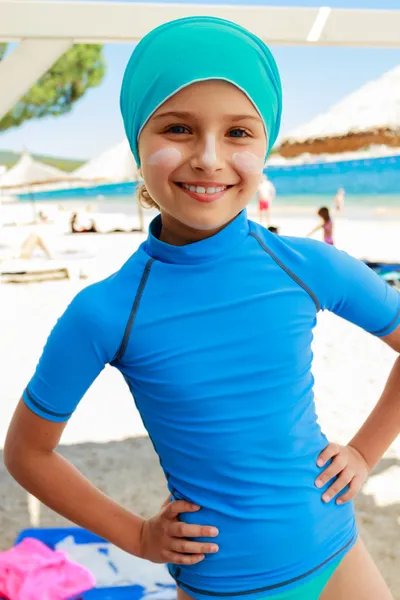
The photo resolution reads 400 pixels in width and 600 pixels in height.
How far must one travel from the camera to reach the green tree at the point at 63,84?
2219 centimetres

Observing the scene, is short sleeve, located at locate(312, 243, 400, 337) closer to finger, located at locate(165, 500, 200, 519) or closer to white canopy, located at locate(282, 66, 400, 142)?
finger, located at locate(165, 500, 200, 519)

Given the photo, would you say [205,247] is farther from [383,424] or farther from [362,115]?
[362,115]

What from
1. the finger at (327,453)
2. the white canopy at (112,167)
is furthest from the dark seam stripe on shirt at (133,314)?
the white canopy at (112,167)

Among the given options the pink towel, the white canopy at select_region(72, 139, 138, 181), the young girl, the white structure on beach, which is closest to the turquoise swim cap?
the young girl

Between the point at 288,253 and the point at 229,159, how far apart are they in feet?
0.61

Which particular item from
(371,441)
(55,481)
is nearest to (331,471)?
(371,441)

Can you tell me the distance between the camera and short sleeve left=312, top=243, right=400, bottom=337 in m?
0.97

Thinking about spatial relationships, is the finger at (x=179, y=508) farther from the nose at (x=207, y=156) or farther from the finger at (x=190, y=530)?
the nose at (x=207, y=156)

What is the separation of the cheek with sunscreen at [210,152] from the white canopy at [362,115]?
10749 millimetres

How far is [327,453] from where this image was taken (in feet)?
3.20

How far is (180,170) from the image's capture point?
2.84 feet

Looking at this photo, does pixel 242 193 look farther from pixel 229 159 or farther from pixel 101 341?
pixel 101 341

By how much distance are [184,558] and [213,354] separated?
12.2 inches

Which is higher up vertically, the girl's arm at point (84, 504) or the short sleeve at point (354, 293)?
the short sleeve at point (354, 293)
